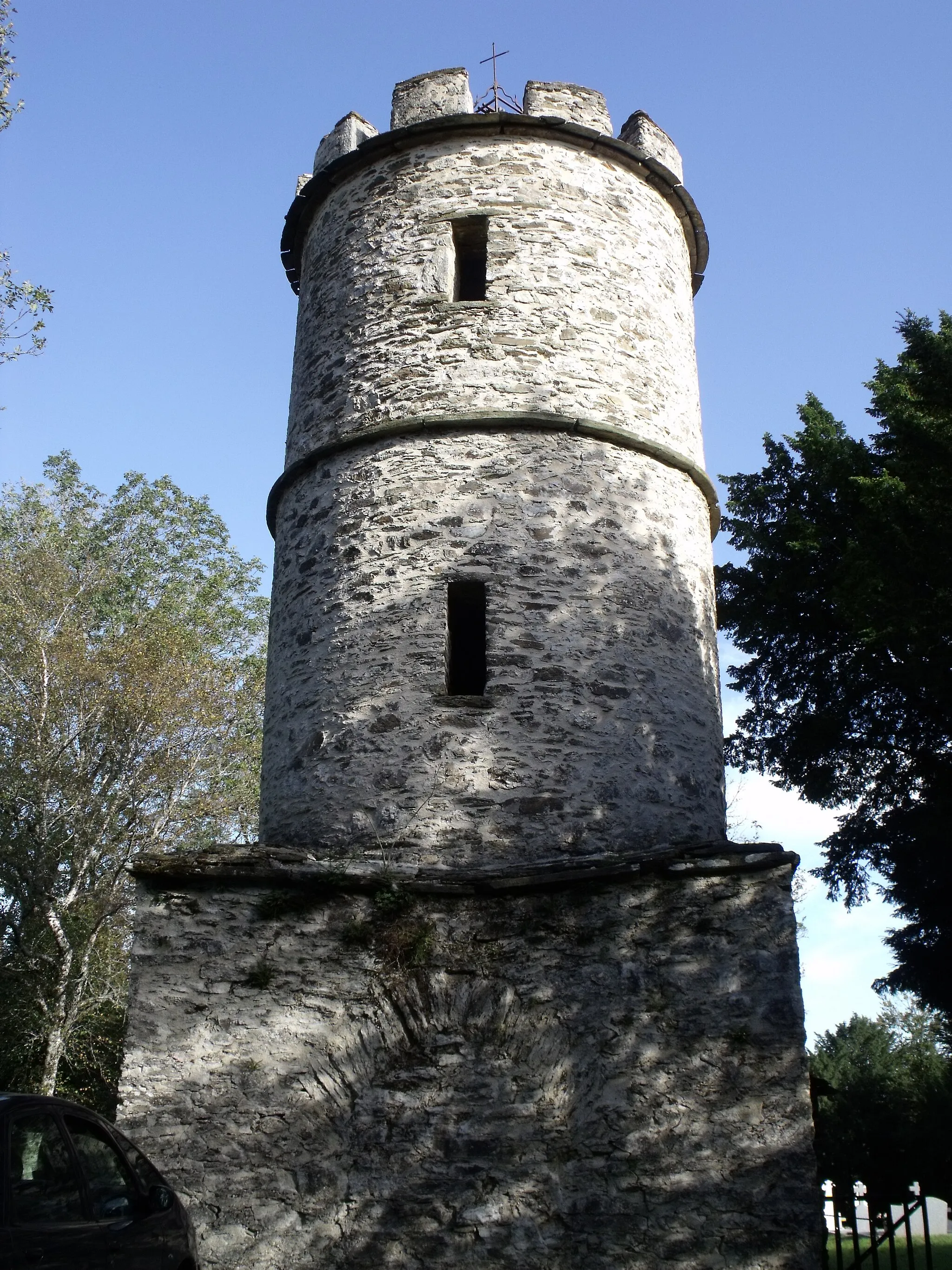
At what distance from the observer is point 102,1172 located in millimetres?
4270

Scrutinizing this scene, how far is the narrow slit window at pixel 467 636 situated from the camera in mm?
7184

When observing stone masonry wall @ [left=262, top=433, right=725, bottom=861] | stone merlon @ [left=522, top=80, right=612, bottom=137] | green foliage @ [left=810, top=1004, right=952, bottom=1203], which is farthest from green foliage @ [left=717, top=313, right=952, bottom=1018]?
stone merlon @ [left=522, top=80, right=612, bottom=137]

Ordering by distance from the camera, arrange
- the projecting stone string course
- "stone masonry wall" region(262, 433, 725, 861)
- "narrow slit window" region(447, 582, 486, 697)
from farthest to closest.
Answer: "narrow slit window" region(447, 582, 486, 697) → "stone masonry wall" region(262, 433, 725, 861) → the projecting stone string course

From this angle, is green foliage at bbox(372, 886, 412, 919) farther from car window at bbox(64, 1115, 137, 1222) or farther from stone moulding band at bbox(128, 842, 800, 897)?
car window at bbox(64, 1115, 137, 1222)

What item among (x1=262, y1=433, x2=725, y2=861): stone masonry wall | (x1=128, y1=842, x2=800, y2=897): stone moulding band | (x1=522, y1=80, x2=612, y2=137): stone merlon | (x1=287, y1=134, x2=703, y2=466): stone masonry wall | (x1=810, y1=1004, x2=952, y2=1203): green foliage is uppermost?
(x1=522, y1=80, x2=612, y2=137): stone merlon

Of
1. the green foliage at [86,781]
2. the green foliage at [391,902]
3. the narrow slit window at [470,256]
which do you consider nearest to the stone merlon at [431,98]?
the narrow slit window at [470,256]

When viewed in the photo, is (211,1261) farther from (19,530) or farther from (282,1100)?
(19,530)

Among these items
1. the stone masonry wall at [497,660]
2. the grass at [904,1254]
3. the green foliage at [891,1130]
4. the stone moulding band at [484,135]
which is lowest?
the grass at [904,1254]

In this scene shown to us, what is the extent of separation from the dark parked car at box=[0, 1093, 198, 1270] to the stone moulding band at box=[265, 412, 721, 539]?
15.4ft

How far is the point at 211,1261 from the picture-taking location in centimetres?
527

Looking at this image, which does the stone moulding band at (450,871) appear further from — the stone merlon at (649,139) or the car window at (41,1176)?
the stone merlon at (649,139)

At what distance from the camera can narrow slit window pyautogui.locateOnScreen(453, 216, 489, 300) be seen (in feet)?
27.3

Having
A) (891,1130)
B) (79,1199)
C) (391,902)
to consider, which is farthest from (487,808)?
(891,1130)

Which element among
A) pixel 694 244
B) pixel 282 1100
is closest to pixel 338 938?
pixel 282 1100
